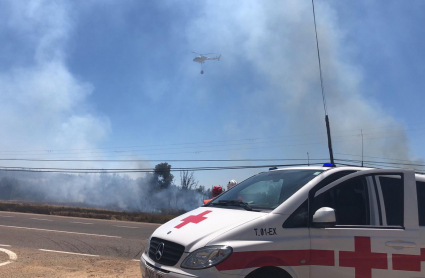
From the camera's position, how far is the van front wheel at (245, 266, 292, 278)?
332cm

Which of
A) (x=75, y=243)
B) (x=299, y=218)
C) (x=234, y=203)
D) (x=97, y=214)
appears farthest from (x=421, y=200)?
(x=97, y=214)

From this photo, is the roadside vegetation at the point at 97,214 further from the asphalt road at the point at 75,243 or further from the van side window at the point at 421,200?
the van side window at the point at 421,200

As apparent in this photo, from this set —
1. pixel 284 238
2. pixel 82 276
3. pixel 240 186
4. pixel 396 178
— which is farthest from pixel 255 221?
pixel 82 276

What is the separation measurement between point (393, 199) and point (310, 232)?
1082 mm

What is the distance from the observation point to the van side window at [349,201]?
379 cm

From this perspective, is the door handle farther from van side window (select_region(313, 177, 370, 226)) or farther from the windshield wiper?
the windshield wiper

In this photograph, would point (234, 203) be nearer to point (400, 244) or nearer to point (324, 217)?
point (324, 217)

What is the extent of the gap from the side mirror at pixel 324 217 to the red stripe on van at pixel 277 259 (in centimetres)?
27

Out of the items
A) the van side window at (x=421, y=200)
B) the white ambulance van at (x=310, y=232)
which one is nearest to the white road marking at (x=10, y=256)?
the white ambulance van at (x=310, y=232)

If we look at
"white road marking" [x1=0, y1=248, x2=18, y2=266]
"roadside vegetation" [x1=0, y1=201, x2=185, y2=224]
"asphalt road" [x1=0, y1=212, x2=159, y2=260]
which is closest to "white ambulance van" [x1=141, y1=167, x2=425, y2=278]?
"white road marking" [x1=0, y1=248, x2=18, y2=266]

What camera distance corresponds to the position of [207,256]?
3.28m

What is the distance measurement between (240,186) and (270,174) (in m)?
0.41

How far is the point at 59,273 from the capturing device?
6.22m

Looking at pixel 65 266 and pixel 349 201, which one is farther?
pixel 65 266
